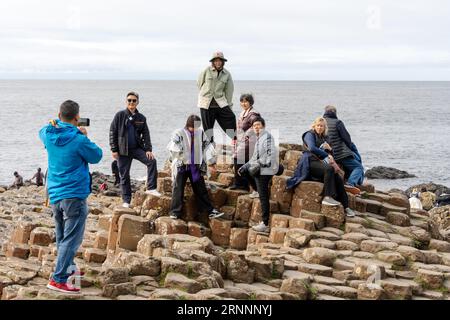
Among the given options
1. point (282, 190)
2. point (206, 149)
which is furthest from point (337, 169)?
point (206, 149)

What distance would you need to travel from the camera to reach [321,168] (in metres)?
16.0

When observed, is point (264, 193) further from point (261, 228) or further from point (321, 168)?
point (321, 168)

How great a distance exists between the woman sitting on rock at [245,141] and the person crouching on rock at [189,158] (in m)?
0.71

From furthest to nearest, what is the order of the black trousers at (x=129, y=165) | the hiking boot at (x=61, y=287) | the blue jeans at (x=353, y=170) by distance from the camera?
the blue jeans at (x=353, y=170)
the black trousers at (x=129, y=165)
the hiking boot at (x=61, y=287)

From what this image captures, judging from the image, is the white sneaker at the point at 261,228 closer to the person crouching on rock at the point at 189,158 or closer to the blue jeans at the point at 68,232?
the person crouching on rock at the point at 189,158

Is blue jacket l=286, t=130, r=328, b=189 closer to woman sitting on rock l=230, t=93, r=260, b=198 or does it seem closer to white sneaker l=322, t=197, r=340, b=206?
white sneaker l=322, t=197, r=340, b=206

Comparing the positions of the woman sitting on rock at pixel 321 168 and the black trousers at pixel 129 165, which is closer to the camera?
the woman sitting on rock at pixel 321 168

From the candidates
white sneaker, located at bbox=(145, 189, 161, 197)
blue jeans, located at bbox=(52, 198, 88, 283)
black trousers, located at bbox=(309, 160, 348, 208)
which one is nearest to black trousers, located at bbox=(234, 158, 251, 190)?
black trousers, located at bbox=(309, 160, 348, 208)

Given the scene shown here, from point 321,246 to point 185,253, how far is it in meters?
3.38

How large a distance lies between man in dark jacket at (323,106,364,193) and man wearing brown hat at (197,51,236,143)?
7.68 feet

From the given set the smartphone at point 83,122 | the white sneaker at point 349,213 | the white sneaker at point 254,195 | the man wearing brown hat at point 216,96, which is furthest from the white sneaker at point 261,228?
the smartphone at point 83,122

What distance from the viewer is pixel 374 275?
1269 centimetres

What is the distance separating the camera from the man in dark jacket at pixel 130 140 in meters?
16.1

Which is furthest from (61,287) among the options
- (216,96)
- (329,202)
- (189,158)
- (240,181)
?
(216,96)
